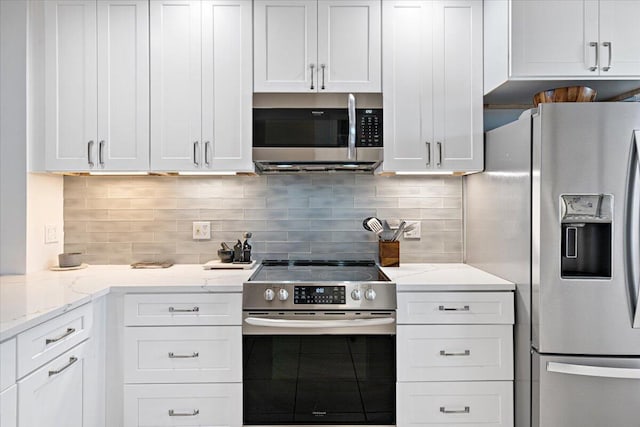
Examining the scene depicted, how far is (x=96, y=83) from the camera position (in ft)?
7.82

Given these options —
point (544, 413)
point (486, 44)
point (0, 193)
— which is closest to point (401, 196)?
point (486, 44)

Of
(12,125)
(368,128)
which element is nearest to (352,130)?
(368,128)

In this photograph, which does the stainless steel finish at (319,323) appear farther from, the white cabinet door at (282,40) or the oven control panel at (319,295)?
the white cabinet door at (282,40)

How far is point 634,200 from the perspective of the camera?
1.79 metres

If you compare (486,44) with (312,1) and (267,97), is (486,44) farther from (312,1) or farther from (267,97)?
(267,97)

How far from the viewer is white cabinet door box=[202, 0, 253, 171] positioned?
2395 millimetres

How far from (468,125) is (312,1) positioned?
1070mm

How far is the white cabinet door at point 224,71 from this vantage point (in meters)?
2.39

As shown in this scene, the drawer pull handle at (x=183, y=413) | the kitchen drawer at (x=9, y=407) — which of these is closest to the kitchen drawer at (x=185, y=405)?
the drawer pull handle at (x=183, y=413)

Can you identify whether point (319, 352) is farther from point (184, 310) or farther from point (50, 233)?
point (50, 233)

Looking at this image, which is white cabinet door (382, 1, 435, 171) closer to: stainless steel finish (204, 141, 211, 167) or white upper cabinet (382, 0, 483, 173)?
white upper cabinet (382, 0, 483, 173)

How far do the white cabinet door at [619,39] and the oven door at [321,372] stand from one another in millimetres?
1600

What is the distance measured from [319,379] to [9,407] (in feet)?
4.03

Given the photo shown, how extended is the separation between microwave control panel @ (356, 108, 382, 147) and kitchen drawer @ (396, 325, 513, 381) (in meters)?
0.99
